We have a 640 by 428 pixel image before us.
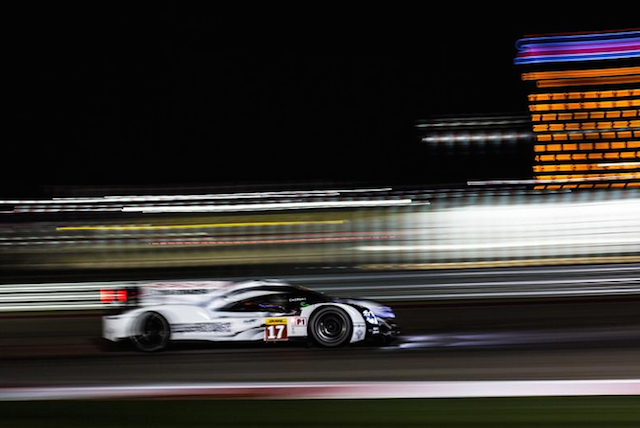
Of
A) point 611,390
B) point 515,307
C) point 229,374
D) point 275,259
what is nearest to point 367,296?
point 515,307

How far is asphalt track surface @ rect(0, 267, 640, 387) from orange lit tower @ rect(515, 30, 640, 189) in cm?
8694

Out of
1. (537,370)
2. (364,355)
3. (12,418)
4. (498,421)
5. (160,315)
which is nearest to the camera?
(498,421)

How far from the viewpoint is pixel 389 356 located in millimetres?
9266

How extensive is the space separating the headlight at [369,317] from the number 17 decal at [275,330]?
91 centimetres

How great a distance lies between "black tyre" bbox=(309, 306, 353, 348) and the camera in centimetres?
984

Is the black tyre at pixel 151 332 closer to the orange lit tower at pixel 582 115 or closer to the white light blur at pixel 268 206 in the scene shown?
the white light blur at pixel 268 206

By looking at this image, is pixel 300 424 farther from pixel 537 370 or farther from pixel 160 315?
pixel 160 315

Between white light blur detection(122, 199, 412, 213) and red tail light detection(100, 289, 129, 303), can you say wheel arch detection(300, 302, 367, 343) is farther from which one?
white light blur detection(122, 199, 412, 213)

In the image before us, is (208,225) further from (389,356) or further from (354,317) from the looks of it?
(389,356)

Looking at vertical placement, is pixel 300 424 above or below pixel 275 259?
below

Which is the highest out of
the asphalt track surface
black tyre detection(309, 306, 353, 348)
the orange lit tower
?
the orange lit tower

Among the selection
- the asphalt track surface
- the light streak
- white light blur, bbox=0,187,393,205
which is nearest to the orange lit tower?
white light blur, bbox=0,187,393,205

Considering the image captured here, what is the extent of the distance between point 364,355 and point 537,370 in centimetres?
198

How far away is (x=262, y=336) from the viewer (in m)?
9.92
